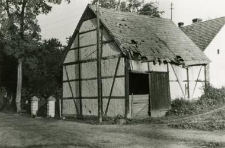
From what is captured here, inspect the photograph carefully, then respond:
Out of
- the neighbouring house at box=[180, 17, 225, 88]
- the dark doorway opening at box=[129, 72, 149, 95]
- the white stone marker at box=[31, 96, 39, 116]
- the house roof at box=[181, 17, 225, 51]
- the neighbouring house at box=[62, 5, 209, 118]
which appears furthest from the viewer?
the house roof at box=[181, 17, 225, 51]

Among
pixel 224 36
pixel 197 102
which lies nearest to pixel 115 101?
pixel 197 102

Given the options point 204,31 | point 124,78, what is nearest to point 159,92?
point 124,78

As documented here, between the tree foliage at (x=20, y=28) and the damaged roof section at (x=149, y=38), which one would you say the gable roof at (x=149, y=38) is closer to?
the damaged roof section at (x=149, y=38)

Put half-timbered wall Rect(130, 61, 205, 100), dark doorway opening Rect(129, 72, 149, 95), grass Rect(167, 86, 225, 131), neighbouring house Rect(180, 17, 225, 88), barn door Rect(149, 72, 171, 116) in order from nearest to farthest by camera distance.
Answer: grass Rect(167, 86, 225, 131) < barn door Rect(149, 72, 171, 116) < half-timbered wall Rect(130, 61, 205, 100) < dark doorway opening Rect(129, 72, 149, 95) < neighbouring house Rect(180, 17, 225, 88)

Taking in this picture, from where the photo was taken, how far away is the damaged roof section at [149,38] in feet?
60.7

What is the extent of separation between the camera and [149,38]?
20.2m

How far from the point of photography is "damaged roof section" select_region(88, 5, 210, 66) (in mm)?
18500

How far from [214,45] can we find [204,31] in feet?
7.06

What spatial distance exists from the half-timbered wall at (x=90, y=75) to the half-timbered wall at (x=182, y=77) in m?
1.36

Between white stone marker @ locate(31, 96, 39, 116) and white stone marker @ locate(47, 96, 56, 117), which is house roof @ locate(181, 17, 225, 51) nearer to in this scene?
white stone marker @ locate(47, 96, 56, 117)

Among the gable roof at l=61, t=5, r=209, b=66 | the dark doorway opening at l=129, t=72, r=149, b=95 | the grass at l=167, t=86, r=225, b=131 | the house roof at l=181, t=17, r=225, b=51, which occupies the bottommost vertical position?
the grass at l=167, t=86, r=225, b=131

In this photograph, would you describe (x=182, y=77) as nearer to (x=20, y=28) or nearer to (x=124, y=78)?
(x=124, y=78)

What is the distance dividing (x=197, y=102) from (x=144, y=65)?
4.48 meters

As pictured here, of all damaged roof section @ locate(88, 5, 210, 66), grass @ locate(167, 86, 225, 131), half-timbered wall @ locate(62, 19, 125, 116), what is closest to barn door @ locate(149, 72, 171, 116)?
grass @ locate(167, 86, 225, 131)
